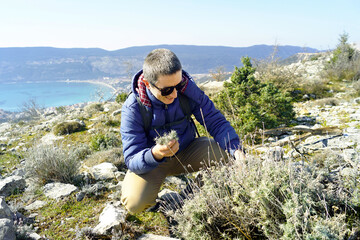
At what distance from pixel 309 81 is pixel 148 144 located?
820 centimetres

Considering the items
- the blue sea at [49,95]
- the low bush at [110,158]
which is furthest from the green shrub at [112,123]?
the blue sea at [49,95]

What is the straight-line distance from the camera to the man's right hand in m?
2.07

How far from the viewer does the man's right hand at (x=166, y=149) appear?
81.4 inches

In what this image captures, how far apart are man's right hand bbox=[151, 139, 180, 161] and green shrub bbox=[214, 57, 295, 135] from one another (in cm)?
296

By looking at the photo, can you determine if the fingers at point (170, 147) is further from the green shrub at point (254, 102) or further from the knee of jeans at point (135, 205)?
the green shrub at point (254, 102)

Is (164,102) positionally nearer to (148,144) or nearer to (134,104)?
(134,104)

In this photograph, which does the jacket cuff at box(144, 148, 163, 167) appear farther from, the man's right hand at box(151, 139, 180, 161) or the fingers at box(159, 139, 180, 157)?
the fingers at box(159, 139, 180, 157)

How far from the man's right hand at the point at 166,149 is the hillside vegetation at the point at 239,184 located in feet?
1.33

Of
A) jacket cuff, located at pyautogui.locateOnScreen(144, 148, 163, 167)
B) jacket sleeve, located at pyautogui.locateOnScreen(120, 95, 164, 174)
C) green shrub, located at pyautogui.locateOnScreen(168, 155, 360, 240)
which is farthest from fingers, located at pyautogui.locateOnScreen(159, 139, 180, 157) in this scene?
jacket sleeve, located at pyautogui.locateOnScreen(120, 95, 164, 174)

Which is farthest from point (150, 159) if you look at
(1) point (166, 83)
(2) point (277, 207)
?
(2) point (277, 207)

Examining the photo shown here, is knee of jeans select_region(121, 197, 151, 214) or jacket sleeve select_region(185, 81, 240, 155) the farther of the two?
jacket sleeve select_region(185, 81, 240, 155)

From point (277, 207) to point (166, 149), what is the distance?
1.09 meters

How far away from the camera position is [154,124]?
2.97 m

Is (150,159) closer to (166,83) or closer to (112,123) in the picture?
(166,83)
